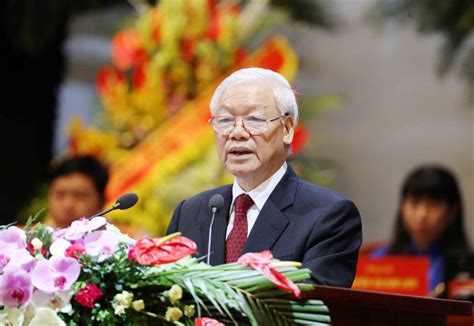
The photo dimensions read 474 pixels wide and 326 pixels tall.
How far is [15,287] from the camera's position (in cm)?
210

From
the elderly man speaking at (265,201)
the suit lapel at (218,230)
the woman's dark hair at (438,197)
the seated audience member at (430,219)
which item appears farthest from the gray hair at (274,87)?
the woman's dark hair at (438,197)

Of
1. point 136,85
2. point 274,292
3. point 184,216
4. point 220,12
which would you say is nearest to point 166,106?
point 136,85

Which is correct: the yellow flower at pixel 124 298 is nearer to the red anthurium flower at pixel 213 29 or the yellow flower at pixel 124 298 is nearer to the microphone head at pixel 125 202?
the microphone head at pixel 125 202

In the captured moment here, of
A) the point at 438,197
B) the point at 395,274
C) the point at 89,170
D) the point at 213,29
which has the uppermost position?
the point at 213,29

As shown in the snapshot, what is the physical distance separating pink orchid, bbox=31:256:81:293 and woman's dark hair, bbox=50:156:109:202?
127 inches

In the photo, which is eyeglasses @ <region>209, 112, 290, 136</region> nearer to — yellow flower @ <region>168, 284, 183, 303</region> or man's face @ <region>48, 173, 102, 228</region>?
yellow flower @ <region>168, 284, 183, 303</region>

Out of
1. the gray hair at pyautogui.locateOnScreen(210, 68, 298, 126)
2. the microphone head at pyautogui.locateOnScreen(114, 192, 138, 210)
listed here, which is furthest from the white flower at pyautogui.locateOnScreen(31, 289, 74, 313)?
the gray hair at pyautogui.locateOnScreen(210, 68, 298, 126)

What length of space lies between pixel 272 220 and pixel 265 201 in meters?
0.09

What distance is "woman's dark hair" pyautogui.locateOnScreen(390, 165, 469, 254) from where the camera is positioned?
19.5 feet

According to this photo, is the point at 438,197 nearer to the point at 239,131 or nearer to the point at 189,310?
the point at 239,131

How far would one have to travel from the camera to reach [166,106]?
7160mm

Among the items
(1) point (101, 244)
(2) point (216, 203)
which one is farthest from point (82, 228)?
(2) point (216, 203)

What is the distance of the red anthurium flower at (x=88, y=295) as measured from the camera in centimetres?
210

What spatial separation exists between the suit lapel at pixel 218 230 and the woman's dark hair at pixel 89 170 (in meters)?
2.42
